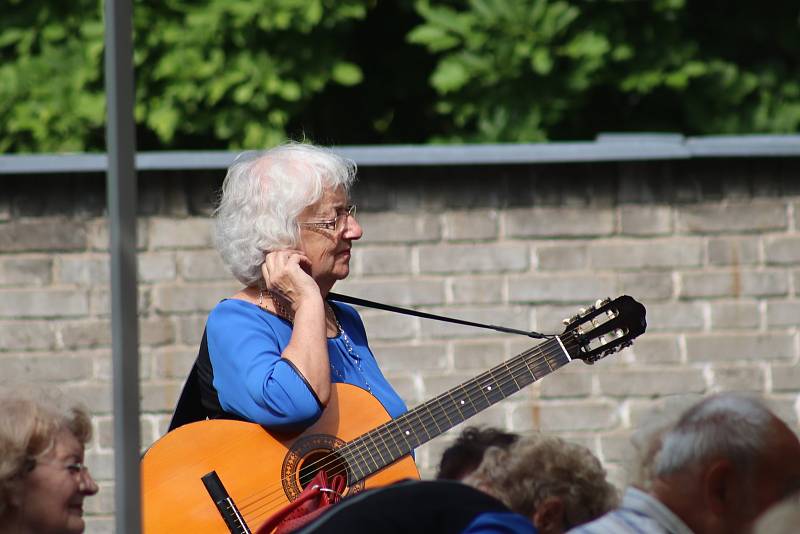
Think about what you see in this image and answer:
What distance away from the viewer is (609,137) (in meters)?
5.00

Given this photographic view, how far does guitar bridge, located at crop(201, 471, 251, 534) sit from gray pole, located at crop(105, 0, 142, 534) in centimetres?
118

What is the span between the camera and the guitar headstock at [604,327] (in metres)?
3.25

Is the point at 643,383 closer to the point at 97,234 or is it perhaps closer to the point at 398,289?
the point at 398,289

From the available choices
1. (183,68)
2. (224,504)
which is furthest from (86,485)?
(183,68)

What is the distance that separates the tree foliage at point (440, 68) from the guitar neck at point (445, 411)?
8.49 feet

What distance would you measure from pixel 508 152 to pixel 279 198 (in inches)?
72.6

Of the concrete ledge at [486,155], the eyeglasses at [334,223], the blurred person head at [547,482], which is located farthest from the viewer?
the concrete ledge at [486,155]

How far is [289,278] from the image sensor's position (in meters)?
3.06

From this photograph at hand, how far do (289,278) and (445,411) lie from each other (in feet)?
1.59

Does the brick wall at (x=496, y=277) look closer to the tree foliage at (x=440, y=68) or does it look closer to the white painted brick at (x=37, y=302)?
the white painted brick at (x=37, y=302)

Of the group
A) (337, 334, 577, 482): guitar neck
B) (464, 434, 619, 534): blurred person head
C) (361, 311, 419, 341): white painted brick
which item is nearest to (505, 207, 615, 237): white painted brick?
(361, 311, 419, 341): white painted brick

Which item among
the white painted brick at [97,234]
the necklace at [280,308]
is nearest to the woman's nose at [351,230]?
the necklace at [280,308]

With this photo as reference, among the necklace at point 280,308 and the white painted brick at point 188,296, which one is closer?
the necklace at point 280,308

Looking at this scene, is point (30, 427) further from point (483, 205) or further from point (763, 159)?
point (763, 159)
